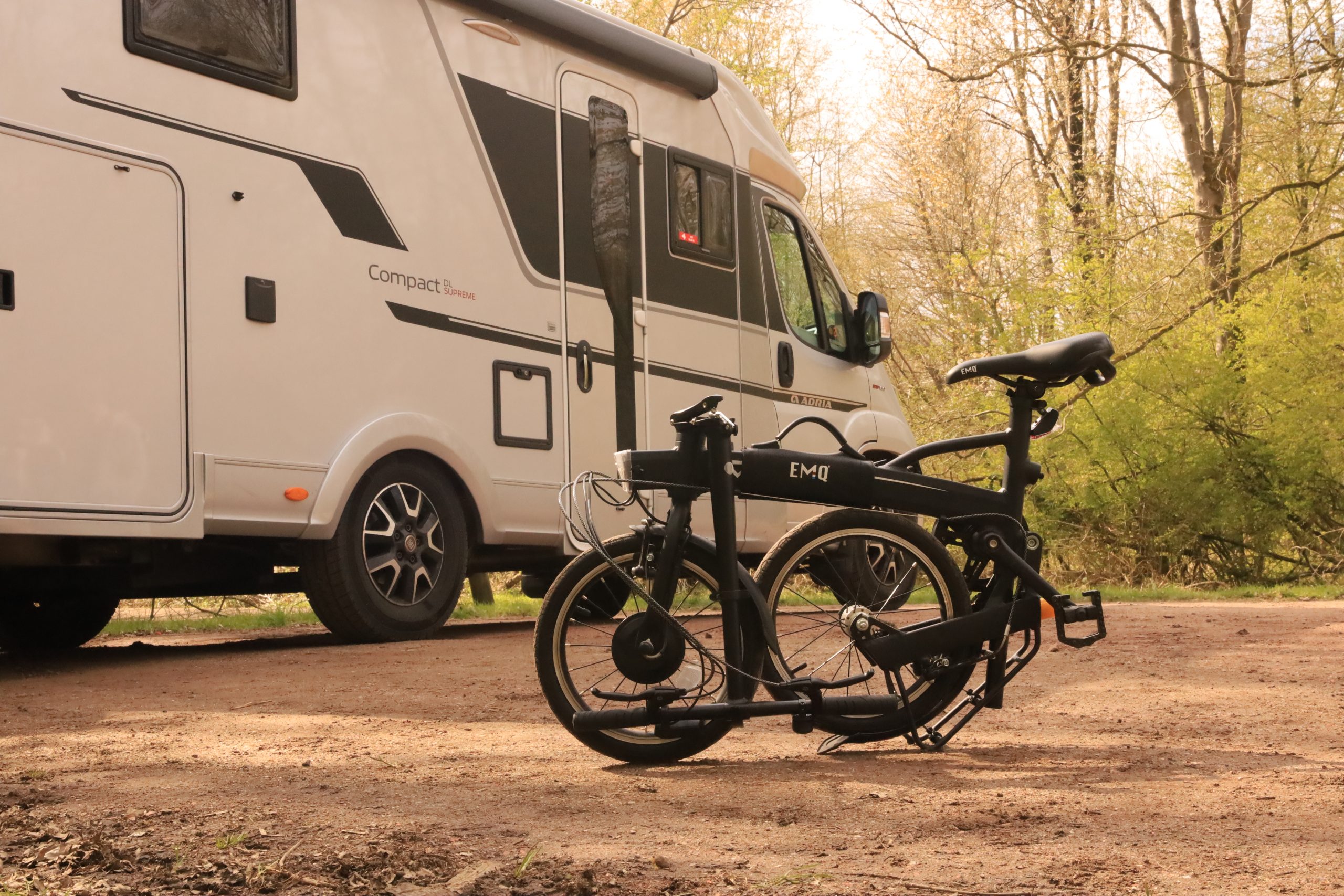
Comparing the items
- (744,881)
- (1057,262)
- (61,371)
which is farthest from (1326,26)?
(744,881)

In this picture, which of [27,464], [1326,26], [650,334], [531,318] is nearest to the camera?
[27,464]

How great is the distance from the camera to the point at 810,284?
32.0ft

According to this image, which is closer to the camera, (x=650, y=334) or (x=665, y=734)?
(x=665, y=734)

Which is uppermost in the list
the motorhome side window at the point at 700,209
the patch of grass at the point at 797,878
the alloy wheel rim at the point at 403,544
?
the motorhome side window at the point at 700,209

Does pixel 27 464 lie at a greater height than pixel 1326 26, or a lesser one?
lesser

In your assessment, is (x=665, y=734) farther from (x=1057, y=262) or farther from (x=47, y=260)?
(x=1057, y=262)

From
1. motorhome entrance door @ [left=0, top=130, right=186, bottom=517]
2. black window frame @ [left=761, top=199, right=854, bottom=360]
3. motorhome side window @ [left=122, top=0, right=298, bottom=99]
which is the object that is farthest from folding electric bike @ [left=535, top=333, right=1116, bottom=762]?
black window frame @ [left=761, top=199, right=854, bottom=360]

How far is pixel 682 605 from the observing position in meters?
3.95

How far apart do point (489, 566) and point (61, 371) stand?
3.06 meters

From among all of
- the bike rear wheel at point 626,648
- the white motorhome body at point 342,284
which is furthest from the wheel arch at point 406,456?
the bike rear wheel at point 626,648

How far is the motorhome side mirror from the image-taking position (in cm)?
990

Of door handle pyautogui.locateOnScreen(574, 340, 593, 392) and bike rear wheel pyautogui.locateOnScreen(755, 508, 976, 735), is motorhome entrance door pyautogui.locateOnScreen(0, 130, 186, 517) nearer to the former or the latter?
door handle pyautogui.locateOnScreen(574, 340, 593, 392)

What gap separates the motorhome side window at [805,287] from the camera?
9.56 m

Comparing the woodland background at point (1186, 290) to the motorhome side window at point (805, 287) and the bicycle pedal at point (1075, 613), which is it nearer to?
the motorhome side window at point (805, 287)
